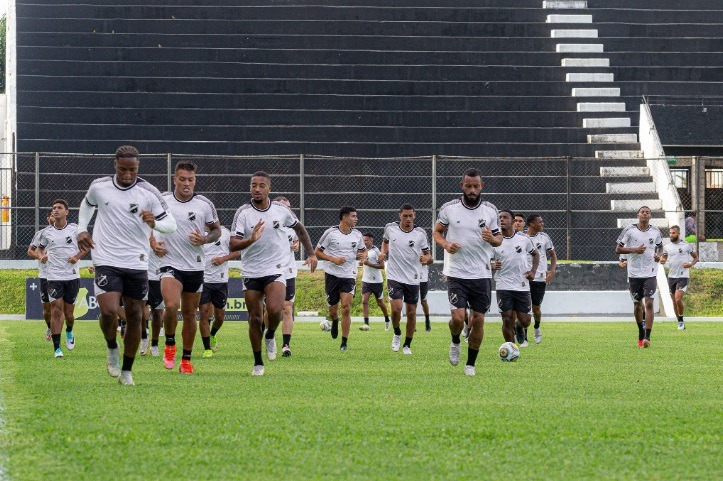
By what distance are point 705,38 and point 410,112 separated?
11.4m

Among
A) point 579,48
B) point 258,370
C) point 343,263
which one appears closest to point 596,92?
point 579,48

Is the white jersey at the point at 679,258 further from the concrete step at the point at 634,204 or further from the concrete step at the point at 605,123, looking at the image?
the concrete step at the point at 605,123

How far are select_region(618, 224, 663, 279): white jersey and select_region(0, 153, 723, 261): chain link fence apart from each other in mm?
10764

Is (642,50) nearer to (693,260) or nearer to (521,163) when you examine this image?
(521,163)

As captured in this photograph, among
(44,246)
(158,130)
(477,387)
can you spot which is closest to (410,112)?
(158,130)

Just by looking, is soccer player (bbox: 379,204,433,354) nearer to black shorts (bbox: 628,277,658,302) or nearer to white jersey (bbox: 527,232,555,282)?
white jersey (bbox: 527,232,555,282)

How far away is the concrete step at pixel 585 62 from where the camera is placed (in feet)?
129

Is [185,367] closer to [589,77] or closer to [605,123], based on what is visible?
[605,123]

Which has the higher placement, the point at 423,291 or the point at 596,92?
the point at 596,92

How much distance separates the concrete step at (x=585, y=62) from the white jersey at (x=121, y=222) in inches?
1166

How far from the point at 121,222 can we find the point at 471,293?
4065mm

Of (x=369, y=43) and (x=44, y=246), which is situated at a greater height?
(x=369, y=43)

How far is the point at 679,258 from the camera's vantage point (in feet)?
86.8

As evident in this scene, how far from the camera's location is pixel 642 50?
41000 millimetres
